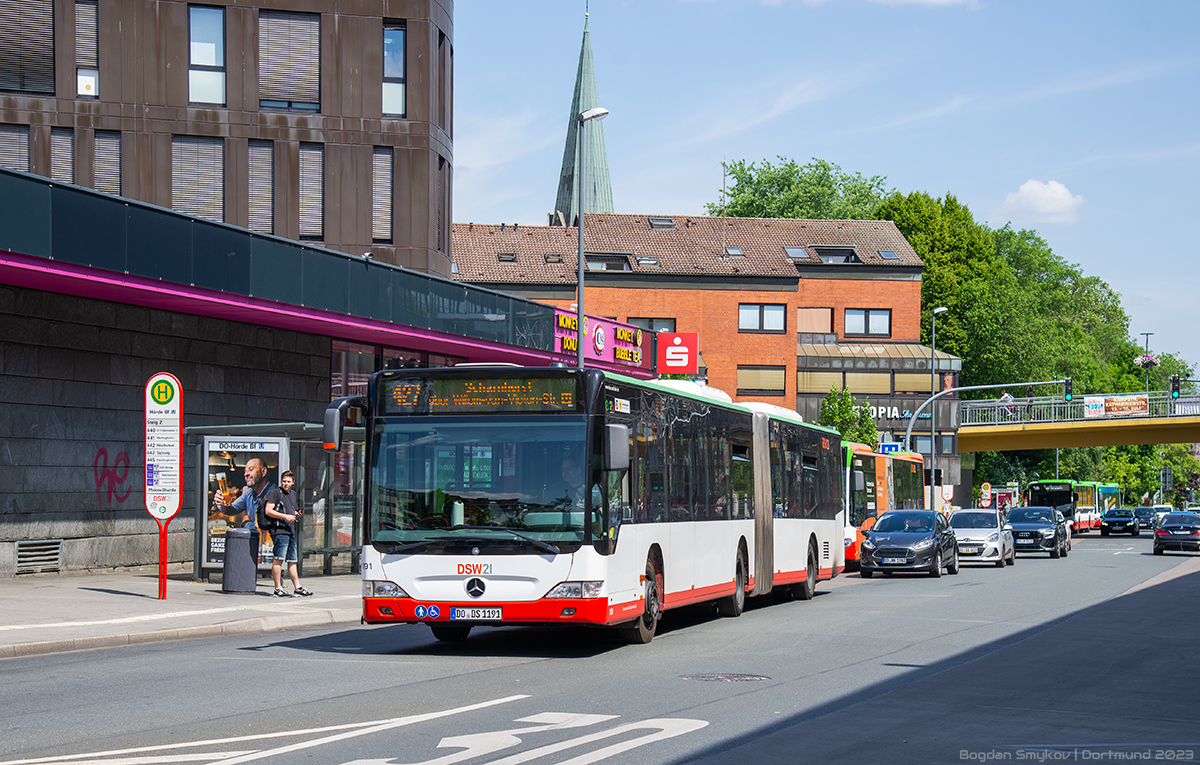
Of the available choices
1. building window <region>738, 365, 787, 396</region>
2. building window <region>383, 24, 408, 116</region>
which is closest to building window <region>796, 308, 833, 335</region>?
building window <region>738, 365, 787, 396</region>

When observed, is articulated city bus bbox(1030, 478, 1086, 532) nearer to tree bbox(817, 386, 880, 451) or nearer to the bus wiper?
tree bbox(817, 386, 880, 451)

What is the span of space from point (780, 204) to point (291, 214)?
60.8m

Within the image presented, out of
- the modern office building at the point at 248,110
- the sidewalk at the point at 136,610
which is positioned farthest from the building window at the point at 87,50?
the sidewalk at the point at 136,610

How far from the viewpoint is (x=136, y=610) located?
1753 cm

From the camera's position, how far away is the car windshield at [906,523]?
99.8ft

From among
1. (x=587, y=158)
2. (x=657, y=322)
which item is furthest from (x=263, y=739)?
(x=587, y=158)

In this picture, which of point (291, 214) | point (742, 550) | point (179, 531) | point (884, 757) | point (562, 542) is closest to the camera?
point (884, 757)

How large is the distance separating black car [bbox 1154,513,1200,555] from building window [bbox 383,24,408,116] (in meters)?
28.7

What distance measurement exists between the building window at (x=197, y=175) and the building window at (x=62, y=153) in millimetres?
2103

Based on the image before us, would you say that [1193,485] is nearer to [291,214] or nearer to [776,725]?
[291,214]

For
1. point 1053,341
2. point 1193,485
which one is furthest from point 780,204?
point 1193,485

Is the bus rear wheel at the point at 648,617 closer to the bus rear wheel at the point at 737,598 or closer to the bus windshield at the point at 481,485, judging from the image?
the bus windshield at the point at 481,485

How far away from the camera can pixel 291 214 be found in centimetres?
3238

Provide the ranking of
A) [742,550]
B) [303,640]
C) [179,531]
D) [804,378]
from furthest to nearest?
[804,378], [179,531], [742,550], [303,640]
